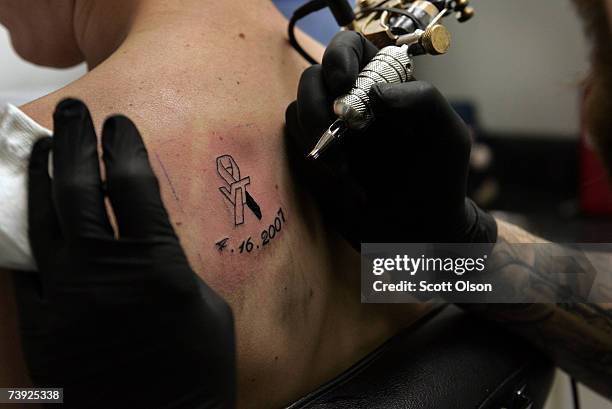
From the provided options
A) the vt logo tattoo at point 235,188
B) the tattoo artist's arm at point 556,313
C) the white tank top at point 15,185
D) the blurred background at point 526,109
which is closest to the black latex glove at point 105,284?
the white tank top at point 15,185

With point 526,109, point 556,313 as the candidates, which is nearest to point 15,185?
point 556,313

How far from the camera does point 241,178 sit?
53 centimetres

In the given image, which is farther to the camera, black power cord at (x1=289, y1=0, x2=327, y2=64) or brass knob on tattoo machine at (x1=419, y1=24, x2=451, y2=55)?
black power cord at (x1=289, y1=0, x2=327, y2=64)

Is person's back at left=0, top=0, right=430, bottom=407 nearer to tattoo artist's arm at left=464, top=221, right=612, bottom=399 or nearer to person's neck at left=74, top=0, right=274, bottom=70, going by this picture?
person's neck at left=74, top=0, right=274, bottom=70

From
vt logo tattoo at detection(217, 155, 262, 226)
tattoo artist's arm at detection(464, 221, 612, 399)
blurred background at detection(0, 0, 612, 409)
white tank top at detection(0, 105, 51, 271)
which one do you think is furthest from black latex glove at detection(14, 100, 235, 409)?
blurred background at detection(0, 0, 612, 409)

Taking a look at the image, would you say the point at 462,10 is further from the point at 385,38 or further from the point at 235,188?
the point at 235,188

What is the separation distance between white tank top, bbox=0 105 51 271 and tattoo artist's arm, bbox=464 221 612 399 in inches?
20.6

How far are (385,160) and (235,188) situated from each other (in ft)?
0.51

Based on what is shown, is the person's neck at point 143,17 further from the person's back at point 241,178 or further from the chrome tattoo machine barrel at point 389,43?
the chrome tattoo machine barrel at point 389,43

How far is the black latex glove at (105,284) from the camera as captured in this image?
1.24ft

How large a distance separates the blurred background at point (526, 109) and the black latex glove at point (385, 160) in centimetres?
184

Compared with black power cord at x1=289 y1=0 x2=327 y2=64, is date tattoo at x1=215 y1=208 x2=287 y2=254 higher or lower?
lower

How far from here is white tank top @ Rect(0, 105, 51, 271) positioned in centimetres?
38

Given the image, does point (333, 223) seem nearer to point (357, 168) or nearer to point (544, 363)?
point (357, 168)
